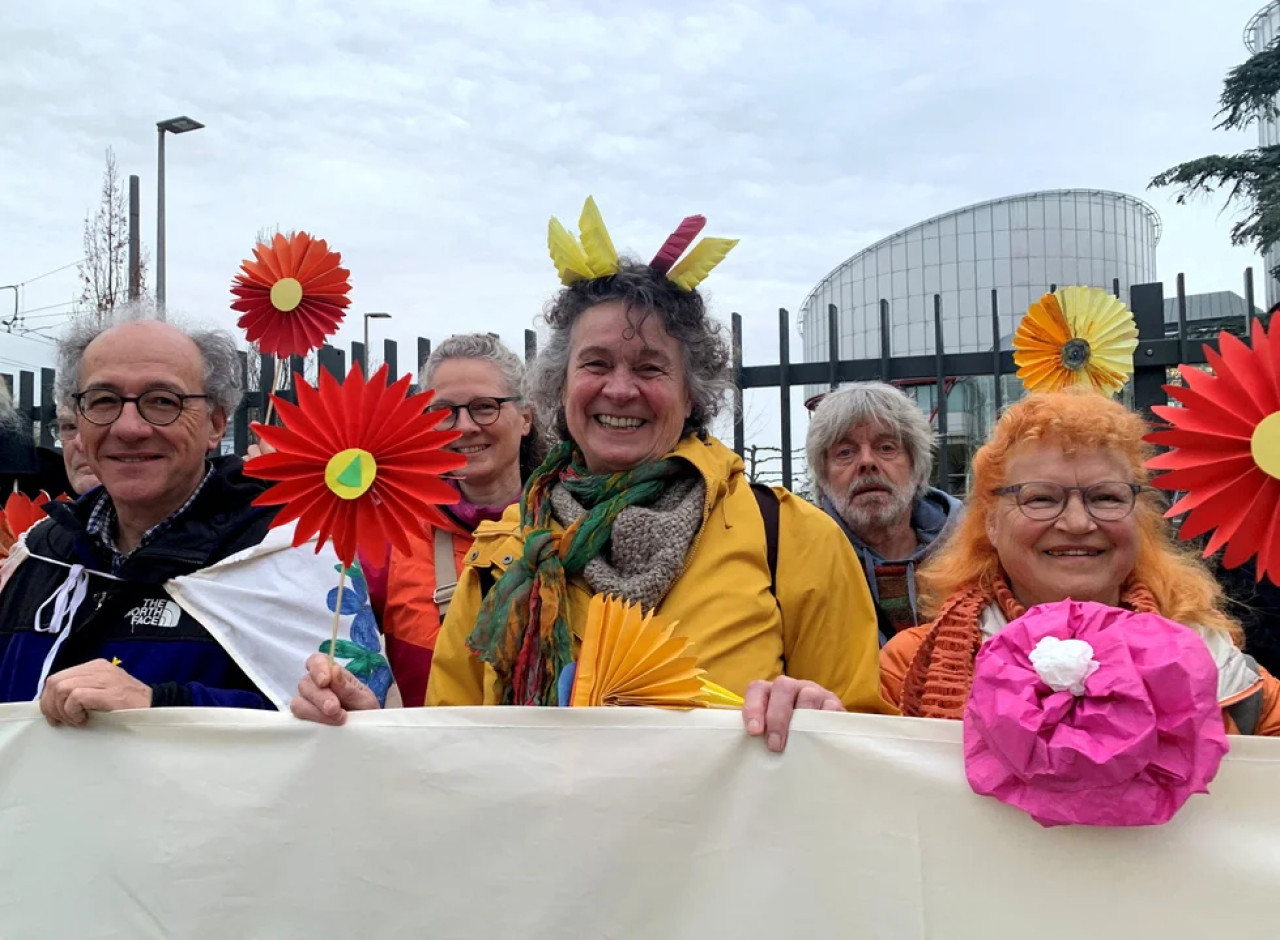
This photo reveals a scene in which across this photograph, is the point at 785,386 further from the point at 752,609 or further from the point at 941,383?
the point at 752,609

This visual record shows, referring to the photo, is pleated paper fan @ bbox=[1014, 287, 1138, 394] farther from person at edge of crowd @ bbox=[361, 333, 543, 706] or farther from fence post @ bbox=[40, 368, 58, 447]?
fence post @ bbox=[40, 368, 58, 447]

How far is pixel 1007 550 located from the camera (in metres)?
1.93

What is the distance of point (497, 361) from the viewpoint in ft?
9.65

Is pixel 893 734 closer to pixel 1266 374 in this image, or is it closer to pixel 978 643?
pixel 978 643

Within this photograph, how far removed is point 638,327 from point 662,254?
0.17 meters

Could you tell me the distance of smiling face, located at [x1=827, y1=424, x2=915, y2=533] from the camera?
10.3 feet

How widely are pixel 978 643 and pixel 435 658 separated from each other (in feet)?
3.51

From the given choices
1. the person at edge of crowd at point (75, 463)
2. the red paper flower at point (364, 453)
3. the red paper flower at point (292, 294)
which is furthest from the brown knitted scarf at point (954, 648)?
the person at edge of crowd at point (75, 463)

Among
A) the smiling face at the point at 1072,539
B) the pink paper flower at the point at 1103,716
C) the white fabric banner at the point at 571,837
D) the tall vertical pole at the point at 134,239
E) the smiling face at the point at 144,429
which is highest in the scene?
the tall vertical pole at the point at 134,239

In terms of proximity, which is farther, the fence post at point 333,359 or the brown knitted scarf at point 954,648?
the fence post at point 333,359

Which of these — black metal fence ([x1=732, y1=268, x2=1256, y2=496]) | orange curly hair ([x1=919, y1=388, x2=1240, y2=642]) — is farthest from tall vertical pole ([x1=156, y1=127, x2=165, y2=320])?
orange curly hair ([x1=919, y1=388, x2=1240, y2=642])

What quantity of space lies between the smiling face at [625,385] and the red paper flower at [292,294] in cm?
117

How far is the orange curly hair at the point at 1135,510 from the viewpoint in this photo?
184 cm

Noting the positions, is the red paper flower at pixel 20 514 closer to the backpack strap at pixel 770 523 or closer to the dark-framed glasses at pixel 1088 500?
the backpack strap at pixel 770 523
